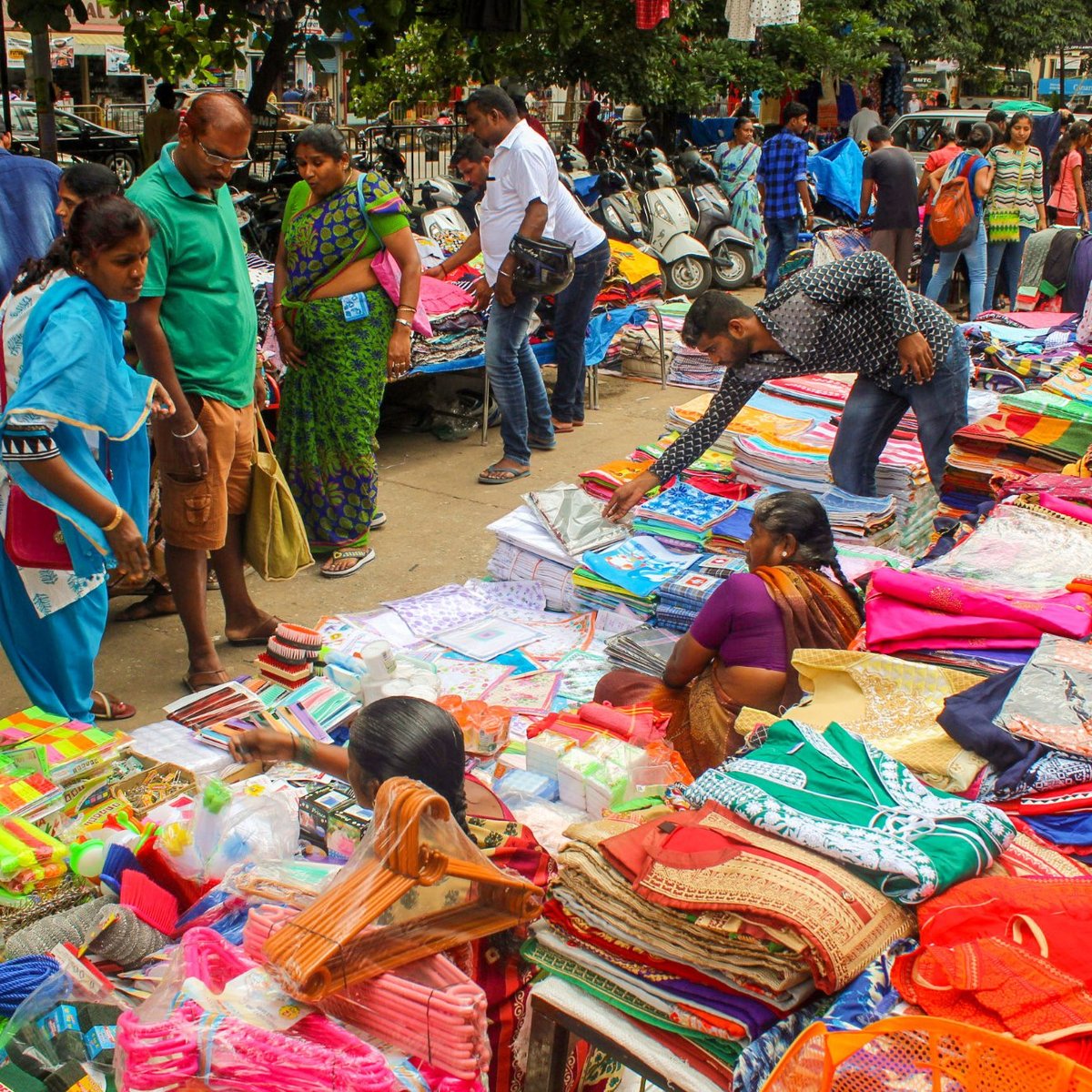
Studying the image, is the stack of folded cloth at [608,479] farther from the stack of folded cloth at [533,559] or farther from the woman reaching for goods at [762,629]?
the woman reaching for goods at [762,629]

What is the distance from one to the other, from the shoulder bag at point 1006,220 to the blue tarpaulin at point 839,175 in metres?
3.68

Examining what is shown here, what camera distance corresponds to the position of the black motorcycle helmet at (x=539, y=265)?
242 inches

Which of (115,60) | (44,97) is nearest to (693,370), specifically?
(44,97)

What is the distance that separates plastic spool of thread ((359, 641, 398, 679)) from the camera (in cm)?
413

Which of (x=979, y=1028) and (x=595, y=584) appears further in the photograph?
(x=595, y=584)

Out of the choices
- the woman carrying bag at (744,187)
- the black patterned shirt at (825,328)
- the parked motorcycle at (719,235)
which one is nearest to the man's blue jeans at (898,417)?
the black patterned shirt at (825,328)

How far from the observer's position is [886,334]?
15.3ft

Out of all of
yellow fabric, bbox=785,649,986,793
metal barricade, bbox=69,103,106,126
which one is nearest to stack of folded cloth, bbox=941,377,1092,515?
yellow fabric, bbox=785,649,986,793

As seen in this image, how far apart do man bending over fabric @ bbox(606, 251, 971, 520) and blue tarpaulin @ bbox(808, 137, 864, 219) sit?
9.35 metres

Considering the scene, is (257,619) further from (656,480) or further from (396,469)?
(396,469)

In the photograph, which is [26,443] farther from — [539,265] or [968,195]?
[968,195]

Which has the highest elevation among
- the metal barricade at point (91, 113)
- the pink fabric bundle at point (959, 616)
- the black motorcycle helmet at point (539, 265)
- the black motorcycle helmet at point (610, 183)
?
the metal barricade at point (91, 113)

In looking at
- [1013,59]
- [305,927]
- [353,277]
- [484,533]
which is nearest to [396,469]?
[484,533]

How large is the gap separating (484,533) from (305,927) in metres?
4.08
